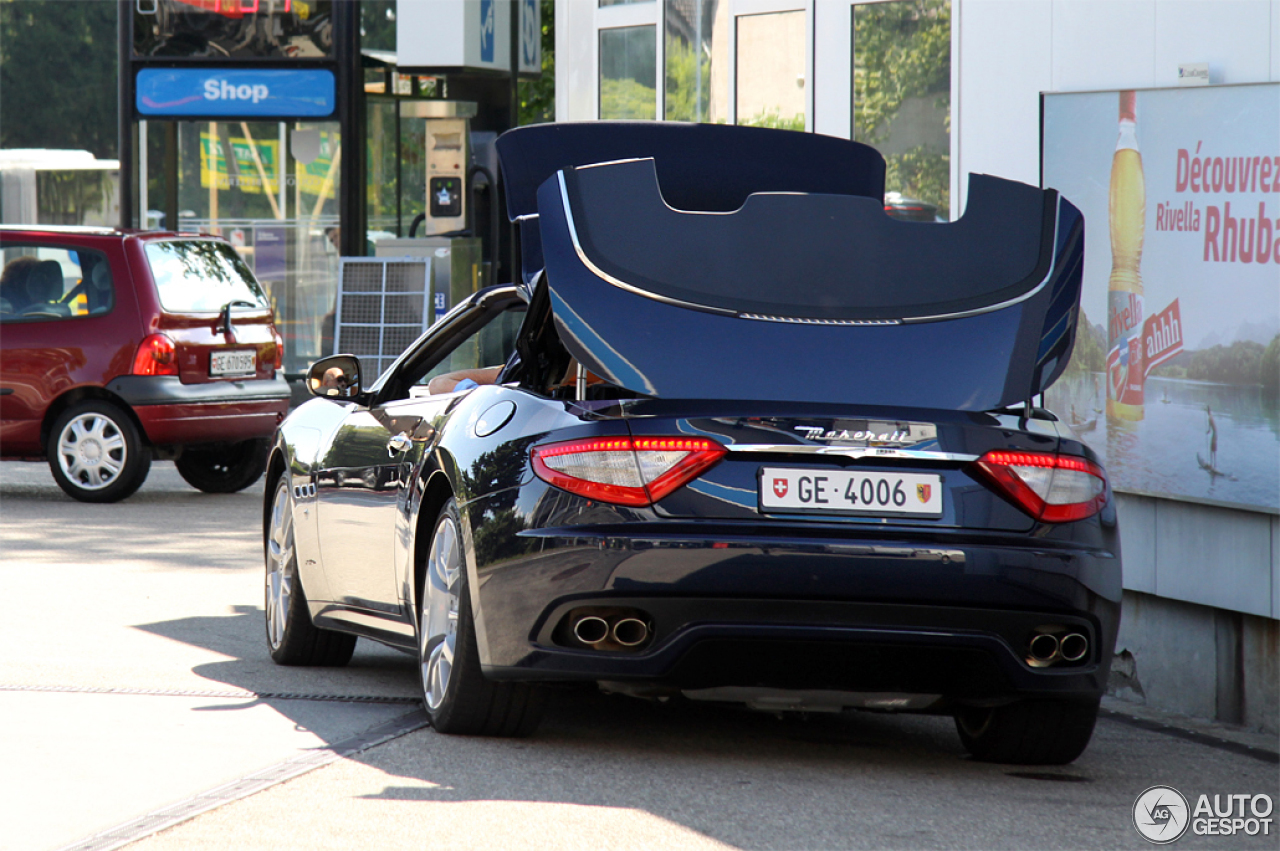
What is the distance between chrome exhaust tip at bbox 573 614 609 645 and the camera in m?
5.25

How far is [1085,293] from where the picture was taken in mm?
8250

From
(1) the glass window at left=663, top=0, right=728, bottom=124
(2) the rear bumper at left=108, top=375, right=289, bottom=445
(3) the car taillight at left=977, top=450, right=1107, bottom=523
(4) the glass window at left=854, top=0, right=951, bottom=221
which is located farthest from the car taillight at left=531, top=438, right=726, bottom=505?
(2) the rear bumper at left=108, top=375, right=289, bottom=445

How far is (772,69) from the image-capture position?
11.8 metres

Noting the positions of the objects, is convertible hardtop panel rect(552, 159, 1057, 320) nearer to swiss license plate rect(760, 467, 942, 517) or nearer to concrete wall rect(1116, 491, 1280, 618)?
swiss license plate rect(760, 467, 942, 517)

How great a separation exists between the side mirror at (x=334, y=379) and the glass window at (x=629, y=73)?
6.49 m

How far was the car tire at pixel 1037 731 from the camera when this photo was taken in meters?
5.72

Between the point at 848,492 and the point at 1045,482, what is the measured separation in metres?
0.55

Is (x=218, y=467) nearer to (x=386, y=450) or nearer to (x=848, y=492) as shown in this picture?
(x=386, y=450)

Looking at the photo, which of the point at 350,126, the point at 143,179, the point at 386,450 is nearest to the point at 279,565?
the point at 386,450

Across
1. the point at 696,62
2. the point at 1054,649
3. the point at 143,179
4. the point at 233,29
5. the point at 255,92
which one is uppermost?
the point at 233,29

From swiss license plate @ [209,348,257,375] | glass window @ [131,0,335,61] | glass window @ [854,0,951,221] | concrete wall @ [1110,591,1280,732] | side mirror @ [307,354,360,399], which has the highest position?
glass window @ [131,0,335,61]

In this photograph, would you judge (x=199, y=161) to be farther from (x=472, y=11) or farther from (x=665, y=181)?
(x=665, y=181)

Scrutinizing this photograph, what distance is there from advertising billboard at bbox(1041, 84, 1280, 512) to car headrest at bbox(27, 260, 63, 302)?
26.5ft

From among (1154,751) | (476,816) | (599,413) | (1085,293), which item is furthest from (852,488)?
(1085,293)
